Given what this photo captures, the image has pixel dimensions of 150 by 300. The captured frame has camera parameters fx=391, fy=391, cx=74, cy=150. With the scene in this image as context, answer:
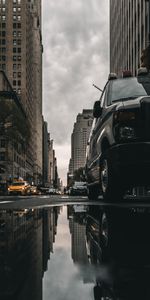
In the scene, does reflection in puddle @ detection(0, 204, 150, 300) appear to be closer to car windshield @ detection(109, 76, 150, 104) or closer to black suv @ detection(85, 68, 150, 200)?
black suv @ detection(85, 68, 150, 200)

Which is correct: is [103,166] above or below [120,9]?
below

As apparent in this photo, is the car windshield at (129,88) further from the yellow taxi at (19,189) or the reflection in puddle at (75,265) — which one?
the yellow taxi at (19,189)

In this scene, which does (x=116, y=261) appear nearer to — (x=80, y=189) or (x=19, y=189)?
(x=80, y=189)

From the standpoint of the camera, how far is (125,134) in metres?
6.56

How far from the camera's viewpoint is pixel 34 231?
169 inches

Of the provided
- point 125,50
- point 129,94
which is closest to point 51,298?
point 129,94

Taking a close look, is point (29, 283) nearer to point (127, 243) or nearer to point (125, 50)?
point (127, 243)

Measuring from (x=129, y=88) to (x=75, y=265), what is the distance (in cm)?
563

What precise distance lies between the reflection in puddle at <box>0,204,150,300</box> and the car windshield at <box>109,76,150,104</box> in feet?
12.1

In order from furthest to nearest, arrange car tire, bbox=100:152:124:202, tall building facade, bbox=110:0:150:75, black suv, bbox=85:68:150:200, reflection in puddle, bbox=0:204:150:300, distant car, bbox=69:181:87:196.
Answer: tall building facade, bbox=110:0:150:75, distant car, bbox=69:181:87:196, car tire, bbox=100:152:124:202, black suv, bbox=85:68:150:200, reflection in puddle, bbox=0:204:150:300

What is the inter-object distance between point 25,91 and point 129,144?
111 metres

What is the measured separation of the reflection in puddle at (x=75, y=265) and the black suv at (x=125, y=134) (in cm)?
242

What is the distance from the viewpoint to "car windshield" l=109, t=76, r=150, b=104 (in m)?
7.24

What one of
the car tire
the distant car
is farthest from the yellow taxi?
the car tire
